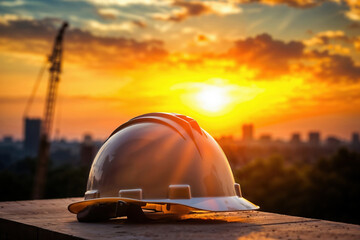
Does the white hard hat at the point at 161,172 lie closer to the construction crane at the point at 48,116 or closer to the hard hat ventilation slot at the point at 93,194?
the hard hat ventilation slot at the point at 93,194

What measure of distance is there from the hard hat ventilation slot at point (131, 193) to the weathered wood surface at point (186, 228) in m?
0.40

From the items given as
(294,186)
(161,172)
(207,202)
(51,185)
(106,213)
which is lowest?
(294,186)

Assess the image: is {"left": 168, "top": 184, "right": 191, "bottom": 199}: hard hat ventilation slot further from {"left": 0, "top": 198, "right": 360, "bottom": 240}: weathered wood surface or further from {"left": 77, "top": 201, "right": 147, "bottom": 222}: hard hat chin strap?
{"left": 77, "top": 201, "right": 147, "bottom": 222}: hard hat chin strap

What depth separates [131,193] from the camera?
754cm

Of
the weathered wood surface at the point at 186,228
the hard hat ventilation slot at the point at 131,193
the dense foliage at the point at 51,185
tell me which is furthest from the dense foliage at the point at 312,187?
the hard hat ventilation slot at the point at 131,193

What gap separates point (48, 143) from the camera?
115m

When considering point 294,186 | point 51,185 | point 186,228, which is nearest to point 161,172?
point 186,228

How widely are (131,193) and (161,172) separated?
20.7 inches

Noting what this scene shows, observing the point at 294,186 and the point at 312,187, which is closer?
the point at 312,187

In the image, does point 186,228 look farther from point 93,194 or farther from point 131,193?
point 93,194

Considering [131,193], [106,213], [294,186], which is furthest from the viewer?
[294,186]

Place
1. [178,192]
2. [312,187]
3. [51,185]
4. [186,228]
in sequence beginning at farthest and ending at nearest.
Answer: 1. [51,185]
2. [312,187]
3. [178,192]
4. [186,228]

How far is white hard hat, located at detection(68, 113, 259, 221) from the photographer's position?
750cm

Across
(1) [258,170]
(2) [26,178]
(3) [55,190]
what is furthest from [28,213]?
(2) [26,178]
